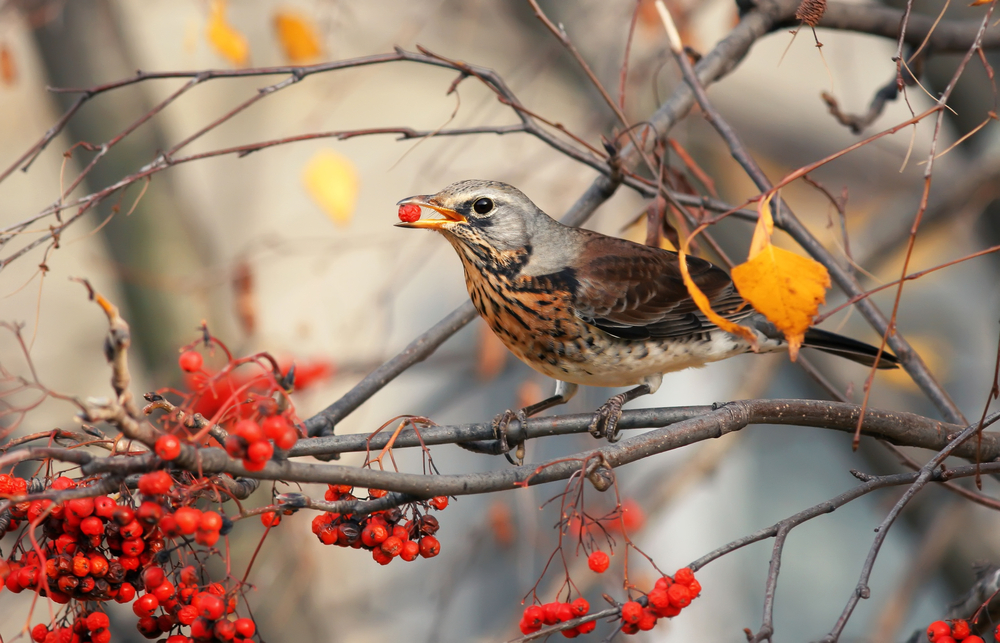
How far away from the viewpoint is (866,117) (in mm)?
3127

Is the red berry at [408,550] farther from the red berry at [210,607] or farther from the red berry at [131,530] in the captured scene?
the red berry at [131,530]

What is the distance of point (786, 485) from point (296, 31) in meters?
4.57

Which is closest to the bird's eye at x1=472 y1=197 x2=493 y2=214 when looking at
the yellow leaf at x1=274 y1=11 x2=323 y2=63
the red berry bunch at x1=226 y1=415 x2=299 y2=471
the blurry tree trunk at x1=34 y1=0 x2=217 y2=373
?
the red berry bunch at x1=226 y1=415 x2=299 y2=471

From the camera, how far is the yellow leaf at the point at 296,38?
15.5 ft

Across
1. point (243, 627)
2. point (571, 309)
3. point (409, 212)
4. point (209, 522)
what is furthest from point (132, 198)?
point (209, 522)

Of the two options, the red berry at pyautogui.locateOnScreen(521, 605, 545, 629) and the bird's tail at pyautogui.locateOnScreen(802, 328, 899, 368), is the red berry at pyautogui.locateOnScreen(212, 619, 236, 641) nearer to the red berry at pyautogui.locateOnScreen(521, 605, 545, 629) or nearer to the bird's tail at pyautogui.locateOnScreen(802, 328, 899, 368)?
the red berry at pyautogui.locateOnScreen(521, 605, 545, 629)

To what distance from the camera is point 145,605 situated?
1523 mm

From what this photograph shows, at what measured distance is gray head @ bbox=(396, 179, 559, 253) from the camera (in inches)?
117

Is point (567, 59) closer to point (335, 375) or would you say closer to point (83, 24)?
point (335, 375)

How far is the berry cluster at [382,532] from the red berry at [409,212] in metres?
1.24

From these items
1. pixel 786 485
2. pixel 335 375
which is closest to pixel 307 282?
pixel 335 375

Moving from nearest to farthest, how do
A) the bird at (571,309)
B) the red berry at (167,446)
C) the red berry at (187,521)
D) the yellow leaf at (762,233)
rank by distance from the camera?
1. the red berry at (167,446)
2. the red berry at (187,521)
3. the yellow leaf at (762,233)
4. the bird at (571,309)

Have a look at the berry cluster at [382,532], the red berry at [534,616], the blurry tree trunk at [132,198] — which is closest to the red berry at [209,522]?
the berry cluster at [382,532]

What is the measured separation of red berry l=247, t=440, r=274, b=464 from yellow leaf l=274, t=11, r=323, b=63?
392 cm
